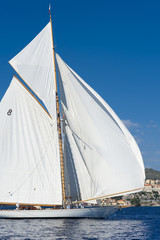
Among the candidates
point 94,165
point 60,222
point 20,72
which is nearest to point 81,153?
point 94,165

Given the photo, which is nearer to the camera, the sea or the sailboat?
the sea

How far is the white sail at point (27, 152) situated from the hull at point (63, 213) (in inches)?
47.5

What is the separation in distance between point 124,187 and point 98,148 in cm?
468

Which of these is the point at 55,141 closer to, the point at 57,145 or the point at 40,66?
the point at 57,145

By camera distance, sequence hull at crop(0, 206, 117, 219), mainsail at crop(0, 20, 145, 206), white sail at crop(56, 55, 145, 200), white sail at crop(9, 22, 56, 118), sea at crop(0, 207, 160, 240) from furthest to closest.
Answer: white sail at crop(9, 22, 56, 118) < hull at crop(0, 206, 117, 219) < mainsail at crop(0, 20, 145, 206) < white sail at crop(56, 55, 145, 200) < sea at crop(0, 207, 160, 240)

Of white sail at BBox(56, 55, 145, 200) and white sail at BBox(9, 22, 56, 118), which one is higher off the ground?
white sail at BBox(9, 22, 56, 118)

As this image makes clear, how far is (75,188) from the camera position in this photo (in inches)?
1769

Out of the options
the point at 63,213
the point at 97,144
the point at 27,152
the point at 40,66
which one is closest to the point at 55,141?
the point at 27,152

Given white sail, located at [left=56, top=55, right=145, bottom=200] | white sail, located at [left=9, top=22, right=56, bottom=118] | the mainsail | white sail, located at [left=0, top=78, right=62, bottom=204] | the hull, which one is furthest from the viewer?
white sail, located at [left=9, top=22, right=56, bottom=118]

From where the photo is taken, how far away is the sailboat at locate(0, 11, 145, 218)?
41.6m

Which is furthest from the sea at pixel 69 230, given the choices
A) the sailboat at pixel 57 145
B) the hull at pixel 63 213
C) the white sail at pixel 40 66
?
the white sail at pixel 40 66

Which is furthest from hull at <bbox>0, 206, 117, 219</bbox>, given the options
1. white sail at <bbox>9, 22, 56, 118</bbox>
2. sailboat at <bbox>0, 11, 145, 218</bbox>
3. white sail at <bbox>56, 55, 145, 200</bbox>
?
white sail at <bbox>9, 22, 56, 118</bbox>

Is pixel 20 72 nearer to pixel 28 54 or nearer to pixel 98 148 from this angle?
pixel 28 54

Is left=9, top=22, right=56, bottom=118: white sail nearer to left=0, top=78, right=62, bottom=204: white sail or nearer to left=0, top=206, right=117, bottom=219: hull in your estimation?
left=0, top=78, right=62, bottom=204: white sail
